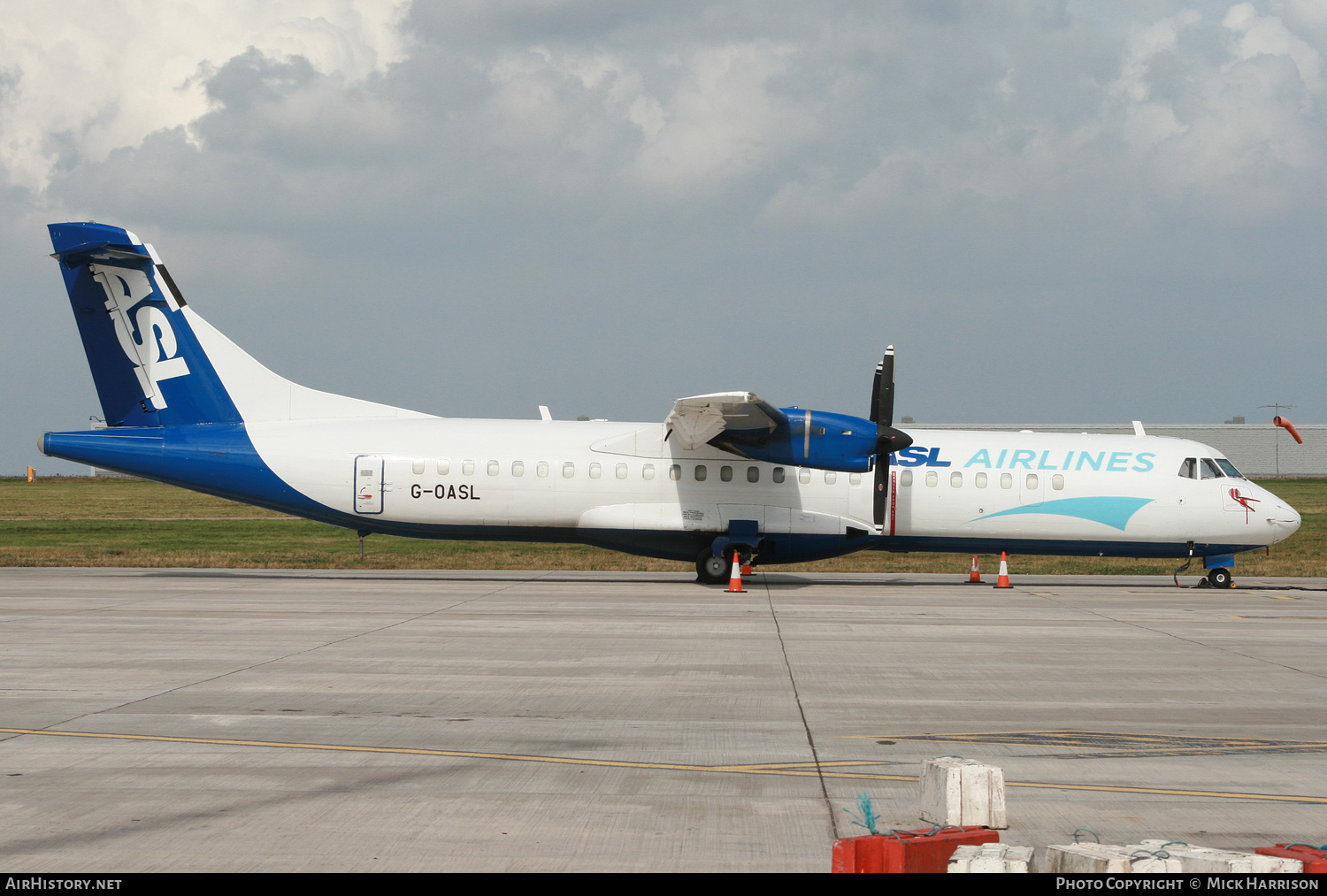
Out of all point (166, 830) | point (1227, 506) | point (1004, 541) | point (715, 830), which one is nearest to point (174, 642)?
point (166, 830)

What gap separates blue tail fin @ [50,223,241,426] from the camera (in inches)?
880

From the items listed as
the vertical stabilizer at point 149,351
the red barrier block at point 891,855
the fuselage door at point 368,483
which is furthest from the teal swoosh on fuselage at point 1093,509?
the red barrier block at point 891,855

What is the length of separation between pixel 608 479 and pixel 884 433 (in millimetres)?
5578

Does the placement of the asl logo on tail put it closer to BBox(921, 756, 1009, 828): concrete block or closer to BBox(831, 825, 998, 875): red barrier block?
BBox(921, 756, 1009, 828): concrete block

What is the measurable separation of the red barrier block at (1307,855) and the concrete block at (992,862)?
105cm

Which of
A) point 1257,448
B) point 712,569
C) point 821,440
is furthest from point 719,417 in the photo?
point 1257,448

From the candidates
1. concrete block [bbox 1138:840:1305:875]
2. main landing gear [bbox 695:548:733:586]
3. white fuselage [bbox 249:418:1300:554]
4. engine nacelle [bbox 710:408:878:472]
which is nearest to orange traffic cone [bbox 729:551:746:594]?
main landing gear [bbox 695:548:733:586]

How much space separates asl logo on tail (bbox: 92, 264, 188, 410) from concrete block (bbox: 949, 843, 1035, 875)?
2132 centimetres

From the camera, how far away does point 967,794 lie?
568cm

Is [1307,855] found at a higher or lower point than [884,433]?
lower

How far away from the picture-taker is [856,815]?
6141mm

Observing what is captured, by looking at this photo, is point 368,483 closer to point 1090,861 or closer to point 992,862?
point 992,862

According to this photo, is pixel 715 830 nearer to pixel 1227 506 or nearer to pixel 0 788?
pixel 0 788

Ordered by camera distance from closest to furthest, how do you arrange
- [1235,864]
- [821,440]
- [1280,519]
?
[1235,864]
[821,440]
[1280,519]
